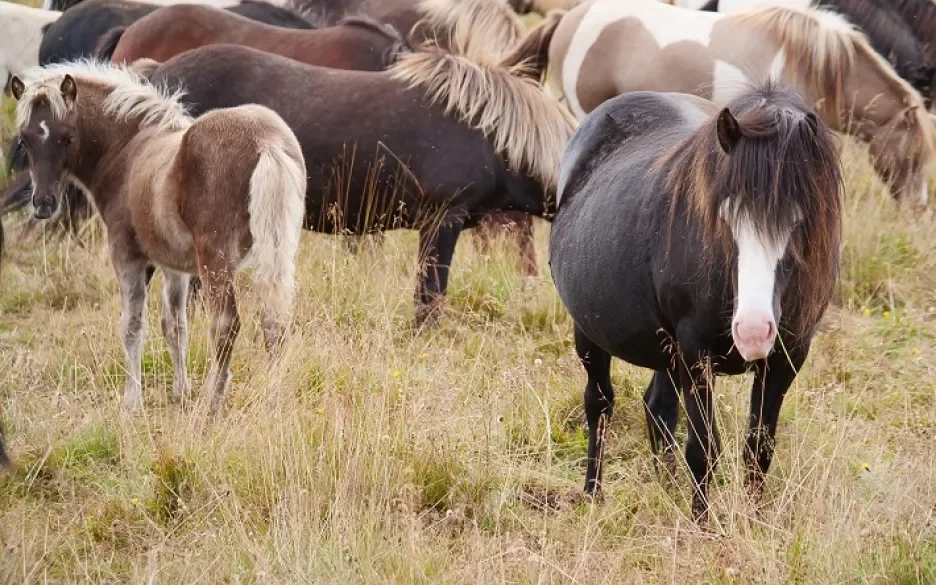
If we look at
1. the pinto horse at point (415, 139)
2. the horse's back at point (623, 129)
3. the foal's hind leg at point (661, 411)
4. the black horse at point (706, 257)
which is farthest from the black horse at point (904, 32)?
the foal's hind leg at point (661, 411)

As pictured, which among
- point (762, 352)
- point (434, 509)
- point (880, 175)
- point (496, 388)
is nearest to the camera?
point (762, 352)

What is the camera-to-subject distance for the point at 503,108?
254 inches

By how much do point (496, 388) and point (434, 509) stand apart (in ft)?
A: 2.97

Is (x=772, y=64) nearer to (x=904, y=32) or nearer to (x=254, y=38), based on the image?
(x=904, y=32)

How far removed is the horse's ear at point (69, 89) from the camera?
215 inches

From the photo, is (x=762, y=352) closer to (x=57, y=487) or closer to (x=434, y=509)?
(x=434, y=509)

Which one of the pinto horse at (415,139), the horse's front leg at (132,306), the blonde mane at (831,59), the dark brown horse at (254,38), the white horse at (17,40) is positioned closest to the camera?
the horse's front leg at (132,306)

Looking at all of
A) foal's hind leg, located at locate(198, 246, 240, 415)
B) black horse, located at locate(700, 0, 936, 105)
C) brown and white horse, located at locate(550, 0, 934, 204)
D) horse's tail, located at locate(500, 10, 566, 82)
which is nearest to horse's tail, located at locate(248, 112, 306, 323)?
foal's hind leg, located at locate(198, 246, 240, 415)

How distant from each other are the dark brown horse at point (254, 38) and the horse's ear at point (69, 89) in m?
2.80

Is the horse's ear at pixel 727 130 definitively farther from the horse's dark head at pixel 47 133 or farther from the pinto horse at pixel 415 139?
the horse's dark head at pixel 47 133

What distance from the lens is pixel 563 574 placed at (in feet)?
10.3

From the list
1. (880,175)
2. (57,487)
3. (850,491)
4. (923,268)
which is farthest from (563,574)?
(880,175)

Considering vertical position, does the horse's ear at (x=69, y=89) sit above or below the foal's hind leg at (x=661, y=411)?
above

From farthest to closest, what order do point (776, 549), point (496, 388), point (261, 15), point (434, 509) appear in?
point (261, 15) → point (496, 388) → point (434, 509) → point (776, 549)
